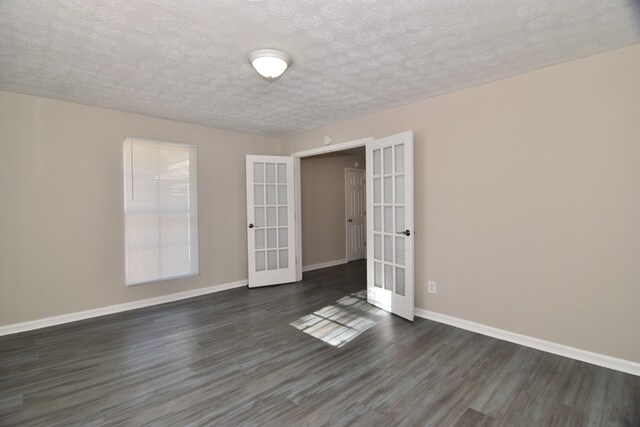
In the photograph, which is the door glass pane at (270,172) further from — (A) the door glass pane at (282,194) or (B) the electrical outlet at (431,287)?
(B) the electrical outlet at (431,287)

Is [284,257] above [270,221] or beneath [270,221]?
beneath

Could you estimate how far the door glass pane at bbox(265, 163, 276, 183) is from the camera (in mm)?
4984

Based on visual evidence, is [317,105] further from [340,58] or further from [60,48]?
[60,48]

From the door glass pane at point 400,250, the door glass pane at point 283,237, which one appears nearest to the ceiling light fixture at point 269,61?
the door glass pane at point 400,250

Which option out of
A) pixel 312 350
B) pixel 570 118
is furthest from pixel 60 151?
pixel 570 118

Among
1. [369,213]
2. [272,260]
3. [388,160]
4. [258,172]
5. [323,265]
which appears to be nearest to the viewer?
[388,160]

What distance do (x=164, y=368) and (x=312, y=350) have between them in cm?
124

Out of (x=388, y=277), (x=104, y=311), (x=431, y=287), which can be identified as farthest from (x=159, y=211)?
(x=431, y=287)

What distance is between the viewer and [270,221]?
5.02m

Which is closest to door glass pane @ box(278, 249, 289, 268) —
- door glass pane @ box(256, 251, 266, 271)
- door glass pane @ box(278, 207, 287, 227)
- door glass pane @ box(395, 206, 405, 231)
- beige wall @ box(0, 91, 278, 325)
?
door glass pane @ box(256, 251, 266, 271)

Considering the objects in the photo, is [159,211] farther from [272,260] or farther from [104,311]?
[272,260]

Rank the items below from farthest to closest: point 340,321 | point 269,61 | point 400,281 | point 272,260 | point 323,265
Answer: point 323,265, point 272,260, point 400,281, point 340,321, point 269,61

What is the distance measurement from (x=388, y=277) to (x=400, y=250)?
41 centimetres

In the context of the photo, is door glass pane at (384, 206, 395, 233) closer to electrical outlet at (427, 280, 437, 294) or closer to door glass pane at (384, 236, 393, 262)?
door glass pane at (384, 236, 393, 262)
